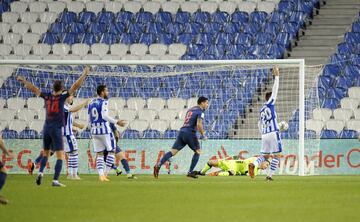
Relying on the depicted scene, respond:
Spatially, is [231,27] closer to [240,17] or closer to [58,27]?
[240,17]

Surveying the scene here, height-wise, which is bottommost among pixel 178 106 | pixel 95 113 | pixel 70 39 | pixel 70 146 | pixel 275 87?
pixel 70 146

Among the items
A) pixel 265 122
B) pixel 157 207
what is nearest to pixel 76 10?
pixel 265 122

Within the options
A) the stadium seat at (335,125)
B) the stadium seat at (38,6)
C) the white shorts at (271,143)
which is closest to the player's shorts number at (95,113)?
the white shorts at (271,143)

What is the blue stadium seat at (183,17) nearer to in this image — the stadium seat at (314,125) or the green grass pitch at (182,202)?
the stadium seat at (314,125)

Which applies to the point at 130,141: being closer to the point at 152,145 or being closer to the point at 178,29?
the point at 152,145

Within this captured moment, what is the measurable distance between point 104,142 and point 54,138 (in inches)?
127

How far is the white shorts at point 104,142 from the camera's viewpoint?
76.2ft

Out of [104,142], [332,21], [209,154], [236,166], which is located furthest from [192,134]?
[332,21]

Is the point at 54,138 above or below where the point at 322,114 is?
below

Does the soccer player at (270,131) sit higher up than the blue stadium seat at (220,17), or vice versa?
the blue stadium seat at (220,17)

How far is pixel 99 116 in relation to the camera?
2322cm

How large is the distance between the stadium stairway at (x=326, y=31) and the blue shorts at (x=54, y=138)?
1474 cm

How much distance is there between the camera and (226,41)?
3350cm

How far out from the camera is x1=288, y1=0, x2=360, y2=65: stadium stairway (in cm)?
3375
